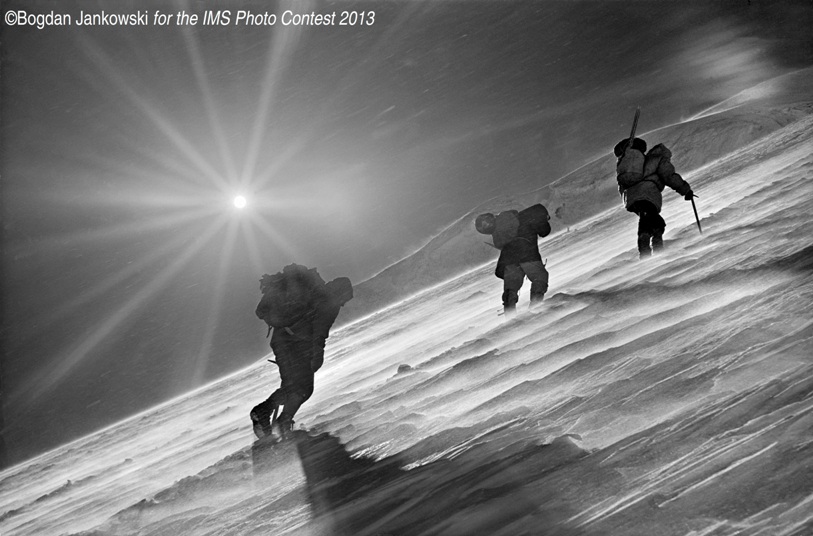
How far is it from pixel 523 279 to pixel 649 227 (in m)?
1.48

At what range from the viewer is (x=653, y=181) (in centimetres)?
639

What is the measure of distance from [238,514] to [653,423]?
2.48m

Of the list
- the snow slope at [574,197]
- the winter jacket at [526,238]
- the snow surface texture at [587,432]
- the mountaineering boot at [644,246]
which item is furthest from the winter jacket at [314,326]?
the snow slope at [574,197]

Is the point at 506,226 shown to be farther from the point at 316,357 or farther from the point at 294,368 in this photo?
the point at 294,368

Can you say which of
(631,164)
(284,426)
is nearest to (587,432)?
(284,426)

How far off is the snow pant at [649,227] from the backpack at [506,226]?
1.32 m

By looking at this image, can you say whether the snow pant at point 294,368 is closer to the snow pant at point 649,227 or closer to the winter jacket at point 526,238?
the winter jacket at point 526,238

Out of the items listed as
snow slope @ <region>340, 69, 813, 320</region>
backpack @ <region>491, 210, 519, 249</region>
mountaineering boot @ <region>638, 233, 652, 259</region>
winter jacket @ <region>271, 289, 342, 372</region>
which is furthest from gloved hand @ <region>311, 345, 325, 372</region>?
snow slope @ <region>340, 69, 813, 320</region>

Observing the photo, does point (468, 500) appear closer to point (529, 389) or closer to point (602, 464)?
point (602, 464)

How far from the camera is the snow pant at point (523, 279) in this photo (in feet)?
21.3

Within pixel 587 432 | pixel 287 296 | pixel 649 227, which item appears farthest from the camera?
pixel 649 227

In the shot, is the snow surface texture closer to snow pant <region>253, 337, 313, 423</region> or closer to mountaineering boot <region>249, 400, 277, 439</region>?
mountaineering boot <region>249, 400, 277, 439</region>

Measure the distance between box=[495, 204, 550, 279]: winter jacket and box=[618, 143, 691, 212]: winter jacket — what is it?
3.12 feet

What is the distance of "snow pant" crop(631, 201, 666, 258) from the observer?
247 inches
